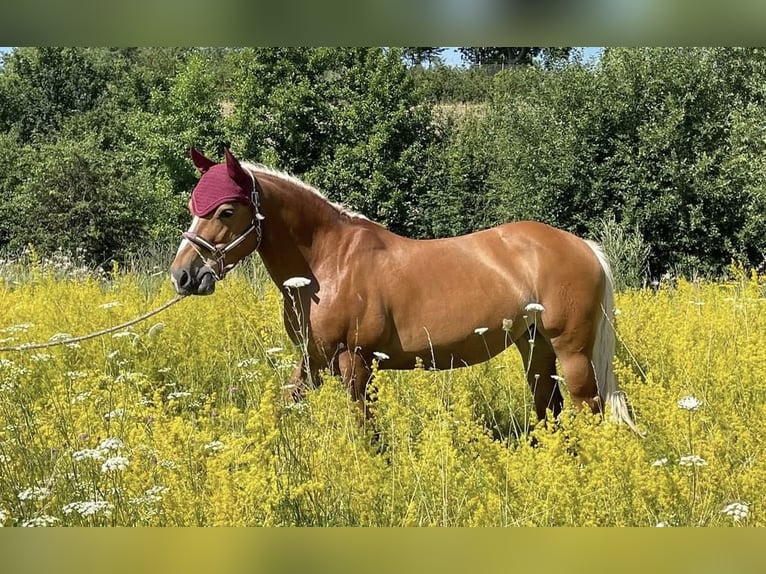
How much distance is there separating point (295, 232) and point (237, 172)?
409 mm

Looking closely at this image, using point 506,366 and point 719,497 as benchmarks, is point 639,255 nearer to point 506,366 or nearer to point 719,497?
point 506,366

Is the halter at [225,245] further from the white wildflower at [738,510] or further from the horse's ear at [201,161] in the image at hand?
the white wildflower at [738,510]

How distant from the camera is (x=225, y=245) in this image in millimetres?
2598

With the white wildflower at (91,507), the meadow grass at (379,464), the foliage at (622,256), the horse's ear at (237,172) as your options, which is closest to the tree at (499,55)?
the horse's ear at (237,172)

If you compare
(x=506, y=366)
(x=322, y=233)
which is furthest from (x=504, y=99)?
(x=322, y=233)

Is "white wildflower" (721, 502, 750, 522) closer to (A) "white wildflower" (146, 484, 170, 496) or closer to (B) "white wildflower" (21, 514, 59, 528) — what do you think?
(A) "white wildflower" (146, 484, 170, 496)

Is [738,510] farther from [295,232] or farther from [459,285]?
[295,232]

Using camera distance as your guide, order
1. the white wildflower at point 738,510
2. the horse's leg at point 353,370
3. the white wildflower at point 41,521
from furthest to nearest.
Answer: the horse's leg at point 353,370
the white wildflower at point 41,521
the white wildflower at point 738,510

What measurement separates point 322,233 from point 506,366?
5.09ft

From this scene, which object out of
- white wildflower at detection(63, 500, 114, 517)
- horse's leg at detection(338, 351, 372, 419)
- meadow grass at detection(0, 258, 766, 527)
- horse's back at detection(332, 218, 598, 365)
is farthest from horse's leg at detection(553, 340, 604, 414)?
white wildflower at detection(63, 500, 114, 517)

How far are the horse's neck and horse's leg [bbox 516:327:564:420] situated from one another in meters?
1.24

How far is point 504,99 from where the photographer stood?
6906 millimetres

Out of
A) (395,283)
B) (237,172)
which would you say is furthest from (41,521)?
(395,283)

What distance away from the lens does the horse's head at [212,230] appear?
2.56 metres
